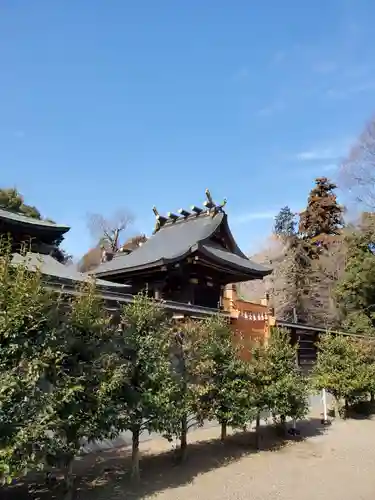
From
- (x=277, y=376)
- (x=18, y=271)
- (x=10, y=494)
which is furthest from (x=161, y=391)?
(x=277, y=376)

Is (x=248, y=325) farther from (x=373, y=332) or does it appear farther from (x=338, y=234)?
(x=338, y=234)

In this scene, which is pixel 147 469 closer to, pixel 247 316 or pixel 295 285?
pixel 247 316

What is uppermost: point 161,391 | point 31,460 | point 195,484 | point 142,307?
point 142,307

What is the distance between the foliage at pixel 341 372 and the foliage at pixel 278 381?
3328mm

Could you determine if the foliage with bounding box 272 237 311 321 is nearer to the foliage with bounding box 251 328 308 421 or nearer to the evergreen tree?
the evergreen tree

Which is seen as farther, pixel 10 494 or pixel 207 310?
pixel 207 310

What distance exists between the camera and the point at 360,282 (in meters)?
24.9

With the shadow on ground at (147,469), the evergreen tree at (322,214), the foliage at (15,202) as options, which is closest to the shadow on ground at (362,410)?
the shadow on ground at (147,469)

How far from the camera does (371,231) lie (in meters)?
25.0

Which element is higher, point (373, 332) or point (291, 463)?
point (373, 332)

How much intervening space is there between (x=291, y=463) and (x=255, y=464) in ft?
2.61

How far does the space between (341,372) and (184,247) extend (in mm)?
7869

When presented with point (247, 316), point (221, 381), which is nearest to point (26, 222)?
point (247, 316)

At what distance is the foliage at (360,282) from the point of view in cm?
2453
